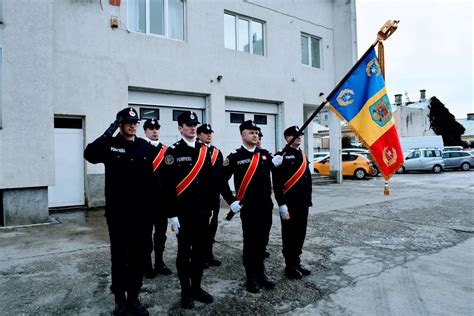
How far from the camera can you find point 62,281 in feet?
14.0

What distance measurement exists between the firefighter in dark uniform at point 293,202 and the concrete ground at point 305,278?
9.4 inches

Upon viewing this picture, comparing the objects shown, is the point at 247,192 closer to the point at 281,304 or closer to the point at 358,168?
the point at 281,304

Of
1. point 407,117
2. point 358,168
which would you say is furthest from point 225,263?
point 407,117

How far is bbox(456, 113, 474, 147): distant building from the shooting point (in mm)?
64062

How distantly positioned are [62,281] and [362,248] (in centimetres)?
445

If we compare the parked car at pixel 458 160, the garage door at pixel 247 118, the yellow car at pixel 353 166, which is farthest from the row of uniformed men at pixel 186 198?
the parked car at pixel 458 160

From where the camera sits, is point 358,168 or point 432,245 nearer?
point 432,245

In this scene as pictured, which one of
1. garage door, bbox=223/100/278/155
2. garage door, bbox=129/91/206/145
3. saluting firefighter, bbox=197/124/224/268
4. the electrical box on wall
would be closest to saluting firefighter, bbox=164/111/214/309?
saluting firefighter, bbox=197/124/224/268

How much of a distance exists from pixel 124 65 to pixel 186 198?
776 centimetres

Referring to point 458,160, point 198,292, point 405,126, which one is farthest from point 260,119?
point 405,126

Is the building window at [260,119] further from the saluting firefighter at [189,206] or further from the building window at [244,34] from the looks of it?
the saluting firefighter at [189,206]

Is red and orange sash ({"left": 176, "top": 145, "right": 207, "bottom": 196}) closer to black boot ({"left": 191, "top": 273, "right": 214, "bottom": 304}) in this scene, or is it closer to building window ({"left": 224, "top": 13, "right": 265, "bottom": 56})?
black boot ({"left": 191, "top": 273, "right": 214, "bottom": 304})

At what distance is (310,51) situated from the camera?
15.9m

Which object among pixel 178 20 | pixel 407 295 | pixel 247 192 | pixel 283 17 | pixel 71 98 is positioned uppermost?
pixel 283 17
